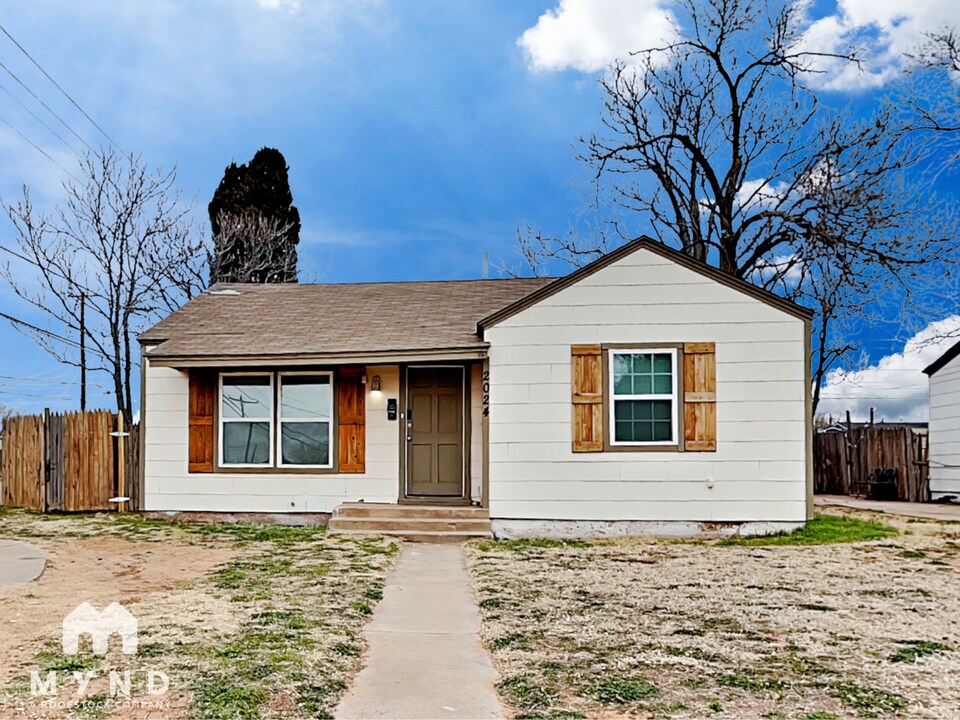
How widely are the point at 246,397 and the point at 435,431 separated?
9.64 ft

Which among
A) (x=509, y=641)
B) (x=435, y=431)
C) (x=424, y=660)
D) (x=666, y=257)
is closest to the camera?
(x=424, y=660)

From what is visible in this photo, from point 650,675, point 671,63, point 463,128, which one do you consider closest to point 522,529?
point 650,675

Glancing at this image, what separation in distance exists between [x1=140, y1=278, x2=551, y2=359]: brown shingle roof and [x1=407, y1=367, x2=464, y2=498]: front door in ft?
2.12

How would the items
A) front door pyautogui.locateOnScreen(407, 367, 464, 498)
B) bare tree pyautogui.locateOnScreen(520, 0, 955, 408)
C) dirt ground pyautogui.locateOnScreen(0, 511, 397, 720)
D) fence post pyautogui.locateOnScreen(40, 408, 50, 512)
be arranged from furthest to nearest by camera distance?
bare tree pyautogui.locateOnScreen(520, 0, 955, 408) < fence post pyautogui.locateOnScreen(40, 408, 50, 512) < front door pyautogui.locateOnScreen(407, 367, 464, 498) < dirt ground pyautogui.locateOnScreen(0, 511, 397, 720)

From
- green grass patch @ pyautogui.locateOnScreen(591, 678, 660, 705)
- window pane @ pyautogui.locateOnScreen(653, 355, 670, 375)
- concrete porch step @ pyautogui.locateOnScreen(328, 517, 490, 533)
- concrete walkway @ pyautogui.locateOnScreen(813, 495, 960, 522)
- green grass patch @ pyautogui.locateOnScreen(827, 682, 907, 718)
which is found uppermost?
window pane @ pyautogui.locateOnScreen(653, 355, 670, 375)

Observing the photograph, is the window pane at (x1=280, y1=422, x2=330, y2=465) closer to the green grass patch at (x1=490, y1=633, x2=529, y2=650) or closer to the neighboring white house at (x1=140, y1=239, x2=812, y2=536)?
the neighboring white house at (x1=140, y1=239, x2=812, y2=536)

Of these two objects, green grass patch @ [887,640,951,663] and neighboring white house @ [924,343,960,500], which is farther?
neighboring white house @ [924,343,960,500]

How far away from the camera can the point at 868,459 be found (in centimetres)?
1808

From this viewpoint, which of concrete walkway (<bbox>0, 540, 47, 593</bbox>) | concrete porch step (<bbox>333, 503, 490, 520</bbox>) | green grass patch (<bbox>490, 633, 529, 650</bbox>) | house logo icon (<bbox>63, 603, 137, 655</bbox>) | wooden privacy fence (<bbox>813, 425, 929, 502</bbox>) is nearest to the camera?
house logo icon (<bbox>63, 603, 137, 655</bbox>)

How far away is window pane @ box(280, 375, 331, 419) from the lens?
11.8 meters

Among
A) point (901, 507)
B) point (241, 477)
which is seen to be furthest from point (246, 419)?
point (901, 507)

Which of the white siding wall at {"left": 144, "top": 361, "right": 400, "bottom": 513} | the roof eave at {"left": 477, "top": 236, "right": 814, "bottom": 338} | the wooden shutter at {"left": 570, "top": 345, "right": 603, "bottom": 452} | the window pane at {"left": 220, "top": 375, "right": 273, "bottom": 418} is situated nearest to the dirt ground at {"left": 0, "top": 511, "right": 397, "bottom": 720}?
the white siding wall at {"left": 144, "top": 361, "right": 400, "bottom": 513}

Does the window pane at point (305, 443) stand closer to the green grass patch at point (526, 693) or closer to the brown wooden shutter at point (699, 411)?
the brown wooden shutter at point (699, 411)

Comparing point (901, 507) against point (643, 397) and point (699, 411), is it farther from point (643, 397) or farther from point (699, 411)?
point (643, 397)
